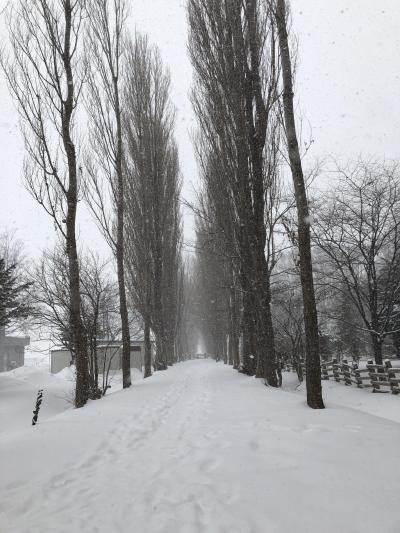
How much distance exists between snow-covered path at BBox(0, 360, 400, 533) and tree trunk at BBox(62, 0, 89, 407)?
296 cm

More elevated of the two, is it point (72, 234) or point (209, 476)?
point (72, 234)

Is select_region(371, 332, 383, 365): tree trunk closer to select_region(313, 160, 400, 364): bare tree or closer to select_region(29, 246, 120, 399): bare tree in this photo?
select_region(313, 160, 400, 364): bare tree

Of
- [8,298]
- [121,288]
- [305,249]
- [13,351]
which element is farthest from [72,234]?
[13,351]

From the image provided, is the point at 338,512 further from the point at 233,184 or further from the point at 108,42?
the point at 108,42

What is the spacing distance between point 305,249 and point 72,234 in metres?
5.06

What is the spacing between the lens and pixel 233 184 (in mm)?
11422

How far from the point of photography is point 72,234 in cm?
850

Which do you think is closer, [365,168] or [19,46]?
[19,46]

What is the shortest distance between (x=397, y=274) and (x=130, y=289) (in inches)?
478

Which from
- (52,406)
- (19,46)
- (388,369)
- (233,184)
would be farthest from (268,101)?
(52,406)

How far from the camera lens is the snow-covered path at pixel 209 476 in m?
2.51

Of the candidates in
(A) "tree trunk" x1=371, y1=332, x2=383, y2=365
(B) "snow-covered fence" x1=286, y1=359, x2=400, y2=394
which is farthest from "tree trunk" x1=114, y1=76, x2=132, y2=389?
(A) "tree trunk" x1=371, y1=332, x2=383, y2=365

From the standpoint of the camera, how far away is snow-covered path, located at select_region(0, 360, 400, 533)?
251cm

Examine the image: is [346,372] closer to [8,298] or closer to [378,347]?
[378,347]
